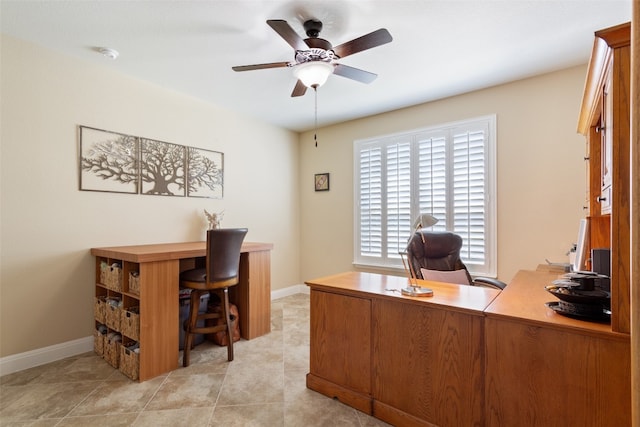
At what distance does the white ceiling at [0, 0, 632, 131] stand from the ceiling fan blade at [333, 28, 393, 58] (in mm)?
249

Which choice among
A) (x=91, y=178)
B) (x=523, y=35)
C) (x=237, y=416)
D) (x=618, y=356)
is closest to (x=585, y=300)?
(x=618, y=356)

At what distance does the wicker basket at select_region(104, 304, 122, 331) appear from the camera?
245cm

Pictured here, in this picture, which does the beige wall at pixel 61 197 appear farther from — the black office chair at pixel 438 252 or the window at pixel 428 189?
the black office chair at pixel 438 252

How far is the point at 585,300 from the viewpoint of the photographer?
1255 mm

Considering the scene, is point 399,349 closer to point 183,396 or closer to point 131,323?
point 183,396

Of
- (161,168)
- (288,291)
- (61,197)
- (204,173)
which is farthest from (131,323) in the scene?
(288,291)

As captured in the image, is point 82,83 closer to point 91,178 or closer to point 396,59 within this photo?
point 91,178

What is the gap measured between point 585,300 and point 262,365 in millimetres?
2168

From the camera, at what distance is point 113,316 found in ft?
8.23

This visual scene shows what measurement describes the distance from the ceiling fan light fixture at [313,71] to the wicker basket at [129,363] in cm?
238

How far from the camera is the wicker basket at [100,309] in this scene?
2629 millimetres

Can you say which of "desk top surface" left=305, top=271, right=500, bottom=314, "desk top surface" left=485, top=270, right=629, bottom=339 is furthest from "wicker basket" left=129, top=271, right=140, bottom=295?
"desk top surface" left=485, top=270, right=629, bottom=339

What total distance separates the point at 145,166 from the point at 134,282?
4.51 feet

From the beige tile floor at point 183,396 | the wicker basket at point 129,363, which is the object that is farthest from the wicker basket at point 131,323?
the beige tile floor at point 183,396
